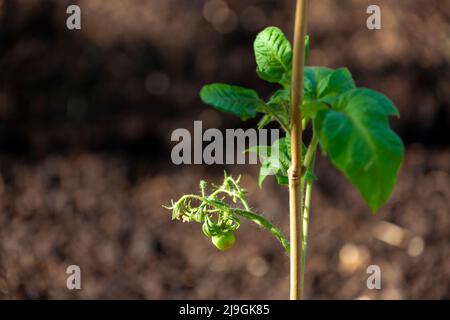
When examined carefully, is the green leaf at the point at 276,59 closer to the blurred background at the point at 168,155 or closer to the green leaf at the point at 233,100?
the green leaf at the point at 233,100

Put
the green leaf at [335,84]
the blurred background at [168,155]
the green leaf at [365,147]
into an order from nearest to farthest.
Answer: the green leaf at [365,147], the green leaf at [335,84], the blurred background at [168,155]

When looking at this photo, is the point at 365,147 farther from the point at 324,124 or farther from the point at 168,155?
the point at 168,155

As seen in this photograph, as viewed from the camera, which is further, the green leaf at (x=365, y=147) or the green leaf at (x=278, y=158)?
the green leaf at (x=278, y=158)

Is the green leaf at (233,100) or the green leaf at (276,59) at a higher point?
the green leaf at (276,59)

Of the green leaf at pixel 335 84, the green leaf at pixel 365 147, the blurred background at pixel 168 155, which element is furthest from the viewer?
the blurred background at pixel 168 155

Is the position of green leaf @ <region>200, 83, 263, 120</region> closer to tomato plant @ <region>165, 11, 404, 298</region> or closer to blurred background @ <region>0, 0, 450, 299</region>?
tomato plant @ <region>165, 11, 404, 298</region>

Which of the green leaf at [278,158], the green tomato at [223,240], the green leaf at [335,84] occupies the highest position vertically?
the green leaf at [335,84]

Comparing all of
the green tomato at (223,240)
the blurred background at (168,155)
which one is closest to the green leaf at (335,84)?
the green tomato at (223,240)
